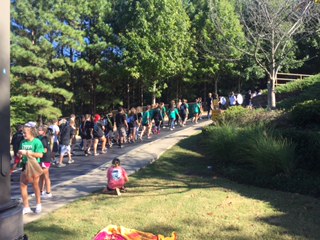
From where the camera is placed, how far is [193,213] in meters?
6.75

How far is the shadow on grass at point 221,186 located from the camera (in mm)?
6011

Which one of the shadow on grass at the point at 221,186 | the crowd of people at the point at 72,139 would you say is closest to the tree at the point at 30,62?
the crowd of people at the point at 72,139

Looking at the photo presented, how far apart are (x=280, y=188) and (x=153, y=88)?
2152 cm

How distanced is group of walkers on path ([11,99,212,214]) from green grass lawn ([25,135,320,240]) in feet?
2.58

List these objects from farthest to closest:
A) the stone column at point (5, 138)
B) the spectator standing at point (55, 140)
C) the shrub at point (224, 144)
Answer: the spectator standing at point (55, 140) < the shrub at point (224, 144) < the stone column at point (5, 138)

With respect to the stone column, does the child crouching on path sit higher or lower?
lower

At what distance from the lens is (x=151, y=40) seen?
28016 millimetres

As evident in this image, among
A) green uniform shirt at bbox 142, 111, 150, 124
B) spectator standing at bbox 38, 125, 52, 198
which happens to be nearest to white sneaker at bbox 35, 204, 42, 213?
spectator standing at bbox 38, 125, 52, 198

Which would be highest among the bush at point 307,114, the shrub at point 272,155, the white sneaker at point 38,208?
the bush at point 307,114

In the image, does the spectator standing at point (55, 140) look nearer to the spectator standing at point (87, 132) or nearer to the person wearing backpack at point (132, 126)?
the spectator standing at point (87, 132)

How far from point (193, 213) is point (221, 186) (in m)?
2.09

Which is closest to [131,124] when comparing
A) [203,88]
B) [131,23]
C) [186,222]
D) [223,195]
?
[223,195]

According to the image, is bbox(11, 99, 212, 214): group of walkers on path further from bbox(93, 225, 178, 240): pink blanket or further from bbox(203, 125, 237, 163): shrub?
bbox(203, 125, 237, 163): shrub

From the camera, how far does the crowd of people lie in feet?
23.5
